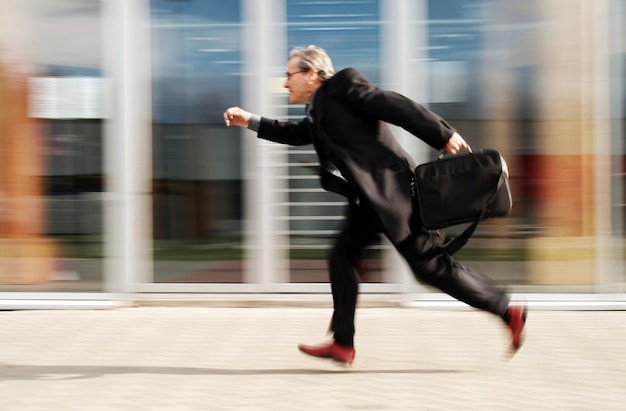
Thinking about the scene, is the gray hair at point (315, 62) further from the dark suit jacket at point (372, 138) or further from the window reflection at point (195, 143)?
the window reflection at point (195, 143)

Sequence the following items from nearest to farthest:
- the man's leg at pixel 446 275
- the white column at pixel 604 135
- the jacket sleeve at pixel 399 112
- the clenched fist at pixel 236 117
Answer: the jacket sleeve at pixel 399 112
the man's leg at pixel 446 275
the clenched fist at pixel 236 117
the white column at pixel 604 135

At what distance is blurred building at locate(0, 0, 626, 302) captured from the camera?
6441mm

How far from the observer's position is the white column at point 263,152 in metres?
6.59

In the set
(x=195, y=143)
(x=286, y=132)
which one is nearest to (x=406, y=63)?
(x=195, y=143)

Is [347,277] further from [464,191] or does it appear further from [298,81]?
[298,81]

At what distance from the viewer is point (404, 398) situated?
3971 millimetres

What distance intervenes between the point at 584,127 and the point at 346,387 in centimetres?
328

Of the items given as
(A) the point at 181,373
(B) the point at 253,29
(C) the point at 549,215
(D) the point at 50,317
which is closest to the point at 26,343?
(D) the point at 50,317

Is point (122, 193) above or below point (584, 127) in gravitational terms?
below

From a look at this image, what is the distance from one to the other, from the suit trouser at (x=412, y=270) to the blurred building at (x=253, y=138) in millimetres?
2092

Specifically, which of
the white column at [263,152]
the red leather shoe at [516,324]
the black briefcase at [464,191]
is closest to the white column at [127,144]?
the white column at [263,152]

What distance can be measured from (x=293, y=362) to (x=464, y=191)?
1.42 meters

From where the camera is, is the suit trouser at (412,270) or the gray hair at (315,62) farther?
the gray hair at (315,62)

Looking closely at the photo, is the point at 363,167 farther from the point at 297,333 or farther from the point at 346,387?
the point at 297,333
